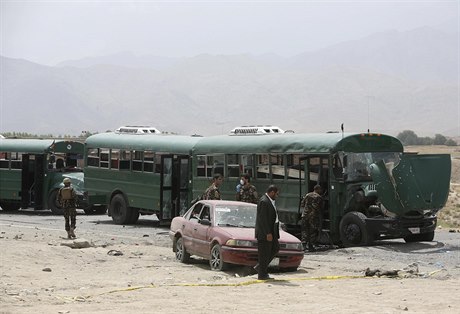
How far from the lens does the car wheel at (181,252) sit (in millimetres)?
19359

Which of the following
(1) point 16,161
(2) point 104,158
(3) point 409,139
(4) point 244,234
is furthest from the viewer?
(3) point 409,139

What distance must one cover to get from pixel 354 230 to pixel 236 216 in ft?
14.8

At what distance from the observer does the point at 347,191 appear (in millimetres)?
22312

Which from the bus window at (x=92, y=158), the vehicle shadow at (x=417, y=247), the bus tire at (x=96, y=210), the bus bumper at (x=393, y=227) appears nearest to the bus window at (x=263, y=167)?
the vehicle shadow at (x=417, y=247)

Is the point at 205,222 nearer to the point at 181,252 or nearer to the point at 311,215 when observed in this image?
the point at 181,252

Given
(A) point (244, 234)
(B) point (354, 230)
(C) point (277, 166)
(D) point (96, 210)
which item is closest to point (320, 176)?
(B) point (354, 230)

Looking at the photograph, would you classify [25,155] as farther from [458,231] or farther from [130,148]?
[458,231]

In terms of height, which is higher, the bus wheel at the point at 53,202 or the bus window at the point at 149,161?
the bus window at the point at 149,161

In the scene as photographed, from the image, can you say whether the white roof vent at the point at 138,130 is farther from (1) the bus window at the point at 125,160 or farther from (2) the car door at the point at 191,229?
(2) the car door at the point at 191,229

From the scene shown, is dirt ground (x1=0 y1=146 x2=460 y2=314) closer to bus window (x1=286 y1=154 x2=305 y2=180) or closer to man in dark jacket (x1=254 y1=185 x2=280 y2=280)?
man in dark jacket (x1=254 y1=185 x2=280 y2=280)

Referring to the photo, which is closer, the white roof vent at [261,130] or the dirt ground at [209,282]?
the dirt ground at [209,282]

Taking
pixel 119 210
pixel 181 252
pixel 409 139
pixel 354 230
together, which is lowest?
pixel 181 252

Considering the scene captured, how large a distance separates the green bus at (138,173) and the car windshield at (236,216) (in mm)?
9734

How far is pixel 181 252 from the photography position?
1956 cm
